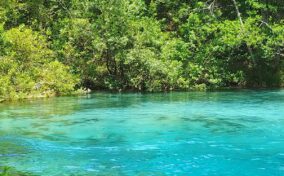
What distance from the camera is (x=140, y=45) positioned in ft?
99.6

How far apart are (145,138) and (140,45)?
1730 cm

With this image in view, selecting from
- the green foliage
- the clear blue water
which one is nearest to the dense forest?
the green foliage

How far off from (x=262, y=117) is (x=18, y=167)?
399 inches

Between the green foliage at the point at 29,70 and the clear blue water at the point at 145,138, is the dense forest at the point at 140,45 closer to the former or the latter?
the green foliage at the point at 29,70

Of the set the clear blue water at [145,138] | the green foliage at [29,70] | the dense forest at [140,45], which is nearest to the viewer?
the clear blue water at [145,138]

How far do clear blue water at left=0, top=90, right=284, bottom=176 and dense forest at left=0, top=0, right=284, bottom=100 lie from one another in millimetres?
6108

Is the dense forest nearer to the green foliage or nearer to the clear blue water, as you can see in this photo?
the green foliage

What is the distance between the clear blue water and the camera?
10234 mm

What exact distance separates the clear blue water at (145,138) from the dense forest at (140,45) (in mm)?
6108

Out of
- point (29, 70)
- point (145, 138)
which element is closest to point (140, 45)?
point (29, 70)

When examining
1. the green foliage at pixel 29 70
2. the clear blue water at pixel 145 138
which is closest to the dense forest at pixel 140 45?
the green foliage at pixel 29 70

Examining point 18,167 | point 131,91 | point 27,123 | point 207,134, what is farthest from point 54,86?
point 18,167

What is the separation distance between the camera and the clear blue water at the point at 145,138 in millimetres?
10234

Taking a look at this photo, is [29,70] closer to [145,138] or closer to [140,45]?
[140,45]
